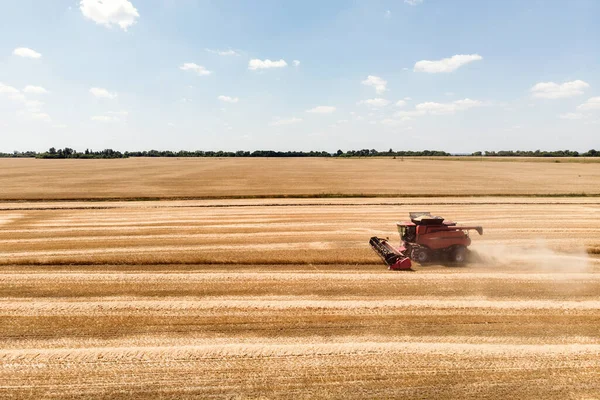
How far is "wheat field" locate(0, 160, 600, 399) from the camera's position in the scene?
22.7 feet

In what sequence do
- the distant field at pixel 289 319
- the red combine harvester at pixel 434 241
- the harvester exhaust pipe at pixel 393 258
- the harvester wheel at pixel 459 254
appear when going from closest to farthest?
the distant field at pixel 289 319 → the harvester exhaust pipe at pixel 393 258 → the red combine harvester at pixel 434 241 → the harvester wheel at pixel 459 254

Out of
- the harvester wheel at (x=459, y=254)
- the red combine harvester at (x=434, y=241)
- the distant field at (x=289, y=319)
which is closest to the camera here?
the distant field at (x=289, y=319)

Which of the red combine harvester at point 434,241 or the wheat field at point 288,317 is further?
the red combine harvester at point 434,241

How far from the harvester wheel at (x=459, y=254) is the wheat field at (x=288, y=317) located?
1.78ft

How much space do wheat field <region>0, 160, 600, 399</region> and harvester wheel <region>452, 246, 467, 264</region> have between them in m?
0.54

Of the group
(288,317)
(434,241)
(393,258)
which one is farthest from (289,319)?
(434,241)

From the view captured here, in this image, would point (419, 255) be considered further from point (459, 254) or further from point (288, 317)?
point (288, 317)

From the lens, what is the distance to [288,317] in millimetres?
9367

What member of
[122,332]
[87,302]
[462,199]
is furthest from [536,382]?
[462,199]

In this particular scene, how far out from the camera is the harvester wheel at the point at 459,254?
14.1m

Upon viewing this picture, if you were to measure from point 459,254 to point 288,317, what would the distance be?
28.2 ft

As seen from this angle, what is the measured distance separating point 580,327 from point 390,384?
20.0 ft

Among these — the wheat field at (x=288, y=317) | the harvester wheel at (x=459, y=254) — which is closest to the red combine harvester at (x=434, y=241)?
the harvester wheel at (x=459, y=254)

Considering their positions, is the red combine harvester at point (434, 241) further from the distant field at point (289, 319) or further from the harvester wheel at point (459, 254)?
the distant field at point (289, 319)
